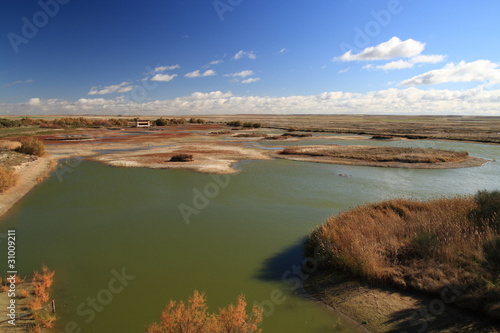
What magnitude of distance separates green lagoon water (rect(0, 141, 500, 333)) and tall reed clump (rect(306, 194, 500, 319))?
1.70 meters

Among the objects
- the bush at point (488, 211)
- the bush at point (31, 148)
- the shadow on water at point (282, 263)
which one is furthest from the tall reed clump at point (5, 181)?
the bush at point (488, 211)

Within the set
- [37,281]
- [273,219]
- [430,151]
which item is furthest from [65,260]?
[430,151]

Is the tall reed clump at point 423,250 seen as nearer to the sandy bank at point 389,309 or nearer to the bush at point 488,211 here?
the bush at point 488,211

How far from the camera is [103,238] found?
11.6m

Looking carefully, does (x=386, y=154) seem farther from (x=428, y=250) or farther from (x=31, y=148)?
(x=31, y=148)

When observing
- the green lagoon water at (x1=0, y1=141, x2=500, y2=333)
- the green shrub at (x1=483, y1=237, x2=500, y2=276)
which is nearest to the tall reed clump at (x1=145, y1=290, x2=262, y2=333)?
the green lagoon water at (x1=0, y1=141, x2=500, y2=333)

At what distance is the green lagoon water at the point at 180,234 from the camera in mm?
7484

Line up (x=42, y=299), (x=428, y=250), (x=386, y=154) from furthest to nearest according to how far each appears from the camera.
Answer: (x=386, y=154), (x=428, y=250), (x=42, y=299)

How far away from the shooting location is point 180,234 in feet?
39.7

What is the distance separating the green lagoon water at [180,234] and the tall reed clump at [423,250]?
170 cm

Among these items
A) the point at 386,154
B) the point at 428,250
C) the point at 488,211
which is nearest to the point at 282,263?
the point at 428,250

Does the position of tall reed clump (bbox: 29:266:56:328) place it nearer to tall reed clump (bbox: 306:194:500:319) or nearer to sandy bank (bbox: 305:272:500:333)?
sandy bank (bbox: 305:272:500:333)

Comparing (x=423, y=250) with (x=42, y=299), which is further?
(x=423, y=250)

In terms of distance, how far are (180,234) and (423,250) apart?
8.85 meters
